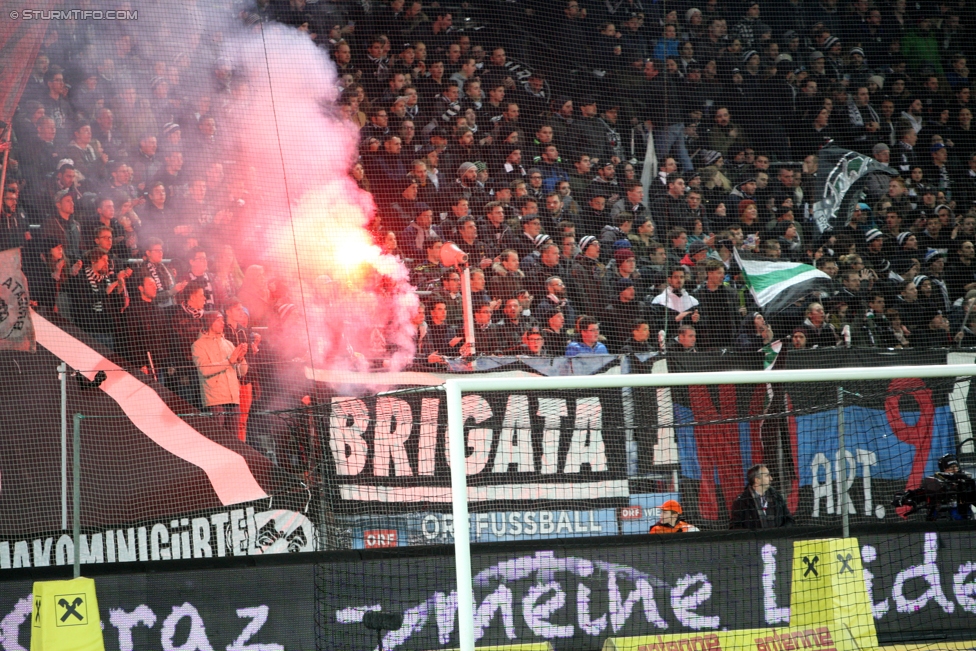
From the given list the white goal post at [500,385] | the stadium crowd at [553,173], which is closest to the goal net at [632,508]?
the stadium crowd at [553,173]

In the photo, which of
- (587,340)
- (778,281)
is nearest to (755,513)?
(587,340)

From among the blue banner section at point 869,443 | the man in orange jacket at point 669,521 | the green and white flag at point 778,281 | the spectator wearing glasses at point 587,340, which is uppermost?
the green and white flag at point 778,281

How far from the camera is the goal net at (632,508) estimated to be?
6.89 metres

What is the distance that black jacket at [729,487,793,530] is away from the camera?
7.60m

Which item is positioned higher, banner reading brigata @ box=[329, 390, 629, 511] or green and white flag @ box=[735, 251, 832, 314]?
green and white flag @ box=[735, 251, 832, 314]

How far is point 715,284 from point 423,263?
9.21ft

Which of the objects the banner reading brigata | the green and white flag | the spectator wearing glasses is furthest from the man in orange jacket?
the green and white flag

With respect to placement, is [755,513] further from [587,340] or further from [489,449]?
[587,340]

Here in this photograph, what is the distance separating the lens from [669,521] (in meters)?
7.47

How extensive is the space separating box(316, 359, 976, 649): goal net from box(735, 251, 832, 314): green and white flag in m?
1.90

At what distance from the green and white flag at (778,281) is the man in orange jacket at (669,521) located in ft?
9.90

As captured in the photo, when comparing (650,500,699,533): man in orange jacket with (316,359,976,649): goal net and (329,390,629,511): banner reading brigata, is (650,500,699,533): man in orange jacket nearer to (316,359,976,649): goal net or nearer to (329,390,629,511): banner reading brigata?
(316,359,976,649): goal net

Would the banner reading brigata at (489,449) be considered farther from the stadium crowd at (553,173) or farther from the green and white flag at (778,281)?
the green and white flag at (778,281)

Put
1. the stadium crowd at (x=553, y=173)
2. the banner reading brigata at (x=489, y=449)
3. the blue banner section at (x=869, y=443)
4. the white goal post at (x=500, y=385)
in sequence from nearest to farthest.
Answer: the white goal post at (x=500, y=385)
the banner reading brigata at (x=489, y=449)
the blue banner section at (x=869, y=443)
the stadium crowd at (x=553, y=173)
